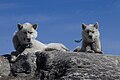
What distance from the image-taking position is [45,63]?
9.02 metres

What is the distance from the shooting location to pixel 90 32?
19.4 m

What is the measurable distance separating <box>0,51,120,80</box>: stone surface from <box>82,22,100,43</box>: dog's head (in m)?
9.31

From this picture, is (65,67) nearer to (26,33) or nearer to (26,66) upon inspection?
(26,66)

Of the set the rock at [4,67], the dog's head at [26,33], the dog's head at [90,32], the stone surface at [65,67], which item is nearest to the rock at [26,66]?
the stone surface at [65,67]

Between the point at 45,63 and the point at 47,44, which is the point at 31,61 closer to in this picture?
the point at 45,63

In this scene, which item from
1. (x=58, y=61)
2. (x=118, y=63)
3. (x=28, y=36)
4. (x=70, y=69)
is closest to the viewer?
(x=70, y=69)

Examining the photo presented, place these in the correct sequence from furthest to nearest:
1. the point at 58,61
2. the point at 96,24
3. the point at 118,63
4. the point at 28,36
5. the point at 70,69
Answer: the point at 96,24, the point at 28,36, the point at 118,63, the point at 58,61, the point at 70,69

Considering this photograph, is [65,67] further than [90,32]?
No

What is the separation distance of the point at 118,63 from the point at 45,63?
5.99 ft

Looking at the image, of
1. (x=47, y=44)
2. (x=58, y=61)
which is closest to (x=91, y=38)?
(x=47, y=44)

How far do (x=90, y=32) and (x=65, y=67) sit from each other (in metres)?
11.2

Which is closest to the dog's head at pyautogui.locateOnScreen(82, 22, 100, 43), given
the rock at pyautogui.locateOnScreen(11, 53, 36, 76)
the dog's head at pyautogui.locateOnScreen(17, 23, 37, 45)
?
the dog's head at pyautogui.locateOnScreen(17, 23, 37, 45)

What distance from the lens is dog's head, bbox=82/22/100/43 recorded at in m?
19.1

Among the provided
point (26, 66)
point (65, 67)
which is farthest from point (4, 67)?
point (65, 67)
